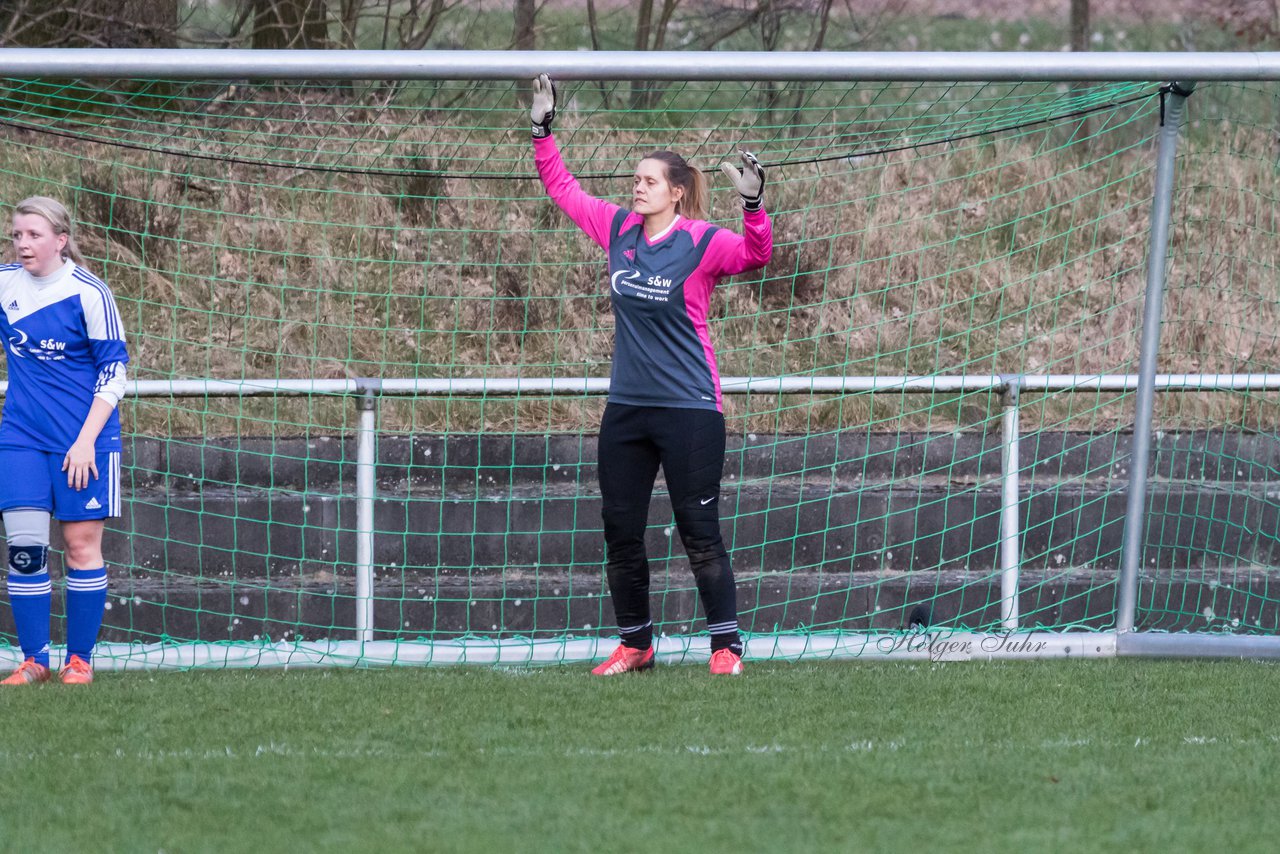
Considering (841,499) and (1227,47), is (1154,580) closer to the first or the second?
(841,499)

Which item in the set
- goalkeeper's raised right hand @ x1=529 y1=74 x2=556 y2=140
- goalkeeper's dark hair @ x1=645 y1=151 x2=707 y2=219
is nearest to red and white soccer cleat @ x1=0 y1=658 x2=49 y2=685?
goalkeeper's raised right hand @ x1=529 y1=74 x2=556 y2=140

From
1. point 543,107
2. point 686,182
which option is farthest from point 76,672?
point 686,182

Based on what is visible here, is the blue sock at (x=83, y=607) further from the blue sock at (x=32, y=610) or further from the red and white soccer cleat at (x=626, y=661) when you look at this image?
the red and white soccer cleat at (x=626, y=661)

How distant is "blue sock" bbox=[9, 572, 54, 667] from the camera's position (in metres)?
4.91

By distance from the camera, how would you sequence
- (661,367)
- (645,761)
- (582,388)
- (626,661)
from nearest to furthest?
(645,761), (661,367), (626,661), (582,388)

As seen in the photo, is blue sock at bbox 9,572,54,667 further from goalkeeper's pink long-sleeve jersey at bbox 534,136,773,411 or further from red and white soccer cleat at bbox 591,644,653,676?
goalkeeper's pink long-sleeve jersey at bbox 534,136,773,411

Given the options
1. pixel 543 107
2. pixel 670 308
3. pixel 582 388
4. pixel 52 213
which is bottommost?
pixel 582 388

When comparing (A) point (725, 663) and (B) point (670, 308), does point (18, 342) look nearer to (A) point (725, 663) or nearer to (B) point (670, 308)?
(B) point (670, 308)

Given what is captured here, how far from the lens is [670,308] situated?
4961 millimetres

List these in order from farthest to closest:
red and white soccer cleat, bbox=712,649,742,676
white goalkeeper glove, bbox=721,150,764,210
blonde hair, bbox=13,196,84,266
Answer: red and white soccer cleat, bbox=712,649,742,676
blonde hair, bbox=13,196,84,266
white goalkeeper glove, bbox=721,150,764,210

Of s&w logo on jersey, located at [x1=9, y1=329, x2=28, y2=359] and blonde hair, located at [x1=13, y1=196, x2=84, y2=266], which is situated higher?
blonde hair, located at [x1=13, y1=196, x2=84, y2=266]

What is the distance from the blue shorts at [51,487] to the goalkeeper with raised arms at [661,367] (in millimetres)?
1603

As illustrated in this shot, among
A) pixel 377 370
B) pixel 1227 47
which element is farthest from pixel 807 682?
pixel 1227 47

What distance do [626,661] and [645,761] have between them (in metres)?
1.34
